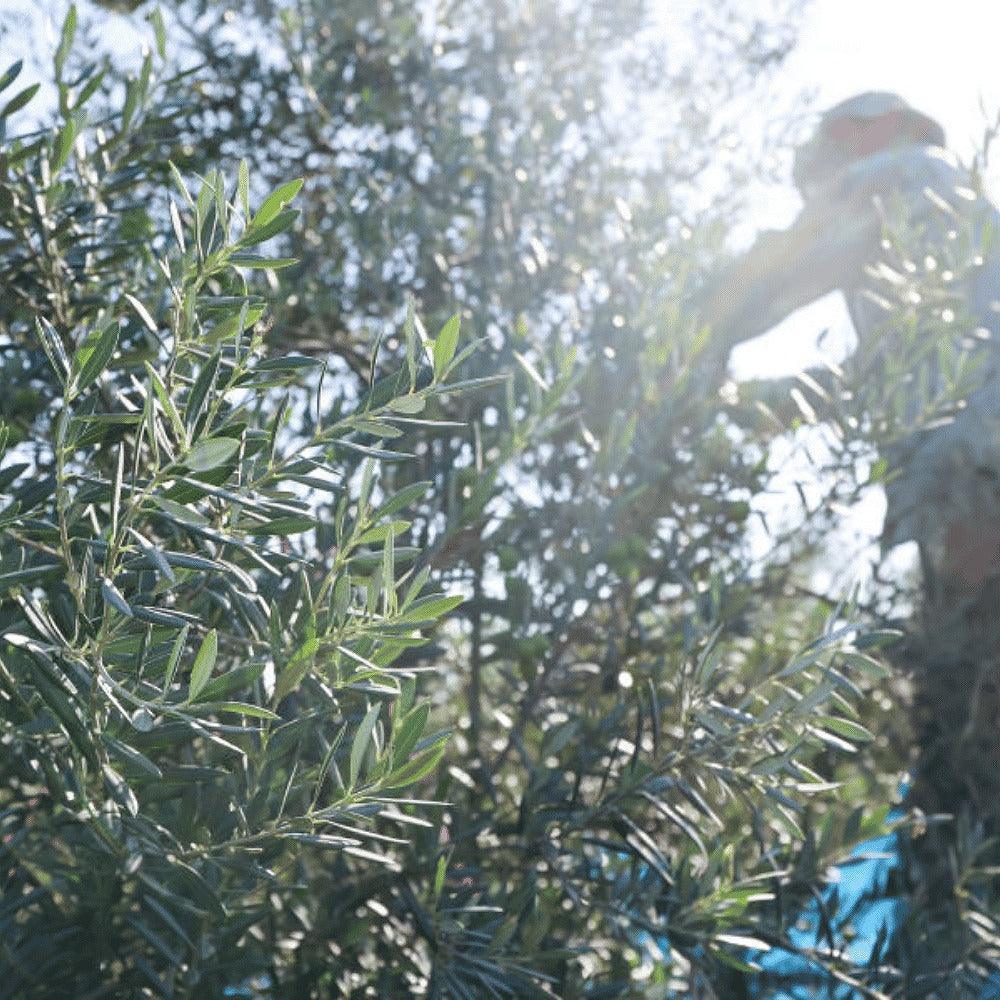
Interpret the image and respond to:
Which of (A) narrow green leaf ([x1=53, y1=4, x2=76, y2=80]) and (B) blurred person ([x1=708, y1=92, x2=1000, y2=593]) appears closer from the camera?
(A) narrow green leaf ([x1=53, y1=4, x2=76, y2=80])

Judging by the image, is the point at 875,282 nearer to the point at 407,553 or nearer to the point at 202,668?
the point at 407,553

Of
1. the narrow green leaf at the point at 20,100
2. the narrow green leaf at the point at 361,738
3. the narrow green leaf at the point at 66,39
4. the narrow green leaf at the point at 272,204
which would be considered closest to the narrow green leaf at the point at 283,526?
the narrow green leaf at the point at 361,738

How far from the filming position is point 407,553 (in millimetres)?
1846

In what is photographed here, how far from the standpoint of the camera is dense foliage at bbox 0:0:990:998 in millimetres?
1747

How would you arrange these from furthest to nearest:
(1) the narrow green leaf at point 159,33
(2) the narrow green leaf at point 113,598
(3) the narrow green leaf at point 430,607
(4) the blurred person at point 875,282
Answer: (4) the blurred person at point 875,282 < (1) the narrow green leaf at point 159,33 < (3) the narrow green leaf at point 430,607 < (2) the narrow green leaf at point 113,598

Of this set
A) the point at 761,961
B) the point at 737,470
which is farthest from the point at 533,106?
the point at 761,961

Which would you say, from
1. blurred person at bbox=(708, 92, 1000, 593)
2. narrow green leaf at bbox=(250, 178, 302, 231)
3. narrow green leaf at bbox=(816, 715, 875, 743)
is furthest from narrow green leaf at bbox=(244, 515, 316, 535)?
blurred person at bbox=(708, 92, 1000, 593)

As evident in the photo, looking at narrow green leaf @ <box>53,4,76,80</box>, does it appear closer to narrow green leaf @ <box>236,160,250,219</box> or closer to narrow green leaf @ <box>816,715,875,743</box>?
narrow green leaf @ <box>236,160,250,219</box>

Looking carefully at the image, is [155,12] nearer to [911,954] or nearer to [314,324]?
[314,324]

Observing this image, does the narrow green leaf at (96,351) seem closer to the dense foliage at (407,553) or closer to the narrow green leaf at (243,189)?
the dense foliage at (407,553)

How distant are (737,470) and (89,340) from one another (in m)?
2.10

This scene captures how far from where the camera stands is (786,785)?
2426 mm

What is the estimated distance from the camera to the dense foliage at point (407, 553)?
1747 millimetres

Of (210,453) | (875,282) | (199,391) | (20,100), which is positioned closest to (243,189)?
(199,391)
